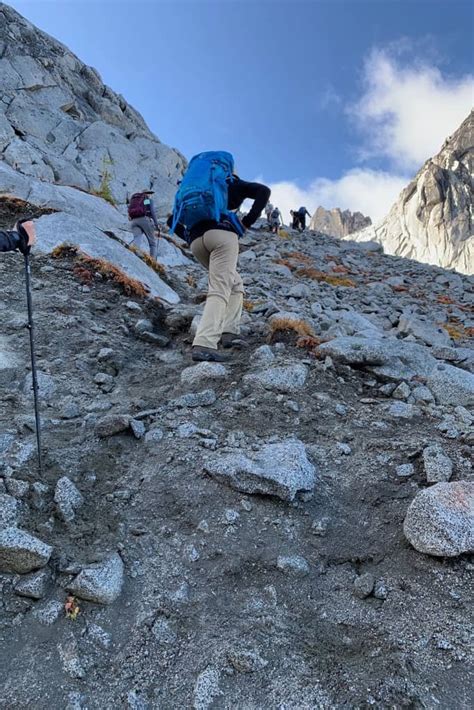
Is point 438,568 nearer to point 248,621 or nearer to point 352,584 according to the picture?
point 352,584

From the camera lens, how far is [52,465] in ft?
13.2

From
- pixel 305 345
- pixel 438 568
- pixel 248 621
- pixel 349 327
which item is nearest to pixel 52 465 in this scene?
pixel 248 621

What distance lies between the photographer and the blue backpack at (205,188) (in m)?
5.84

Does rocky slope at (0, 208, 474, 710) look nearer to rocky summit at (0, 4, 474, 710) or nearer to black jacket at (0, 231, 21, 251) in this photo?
rocky summit at (0, 4, 474, 710)

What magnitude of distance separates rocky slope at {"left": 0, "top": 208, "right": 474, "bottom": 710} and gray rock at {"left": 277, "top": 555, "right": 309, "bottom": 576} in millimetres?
13

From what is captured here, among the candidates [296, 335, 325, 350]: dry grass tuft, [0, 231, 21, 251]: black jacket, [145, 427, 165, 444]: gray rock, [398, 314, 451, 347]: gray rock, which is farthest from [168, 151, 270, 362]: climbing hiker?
[398, 314, 451, 347]: gray rock

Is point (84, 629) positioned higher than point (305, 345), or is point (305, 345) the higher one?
point (305, 345)

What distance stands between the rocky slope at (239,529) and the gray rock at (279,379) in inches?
1.0

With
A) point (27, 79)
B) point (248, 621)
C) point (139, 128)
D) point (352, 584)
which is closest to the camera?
point (248, 621)

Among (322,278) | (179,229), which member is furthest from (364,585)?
(322,278)

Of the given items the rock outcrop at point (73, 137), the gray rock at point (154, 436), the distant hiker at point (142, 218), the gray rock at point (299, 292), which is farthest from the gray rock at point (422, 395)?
the rock outcrop at point (73, 137)

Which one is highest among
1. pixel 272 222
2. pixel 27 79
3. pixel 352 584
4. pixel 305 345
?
pixel 27 79

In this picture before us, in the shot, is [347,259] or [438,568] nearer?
[438,568]

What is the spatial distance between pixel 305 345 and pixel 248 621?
4354mm
